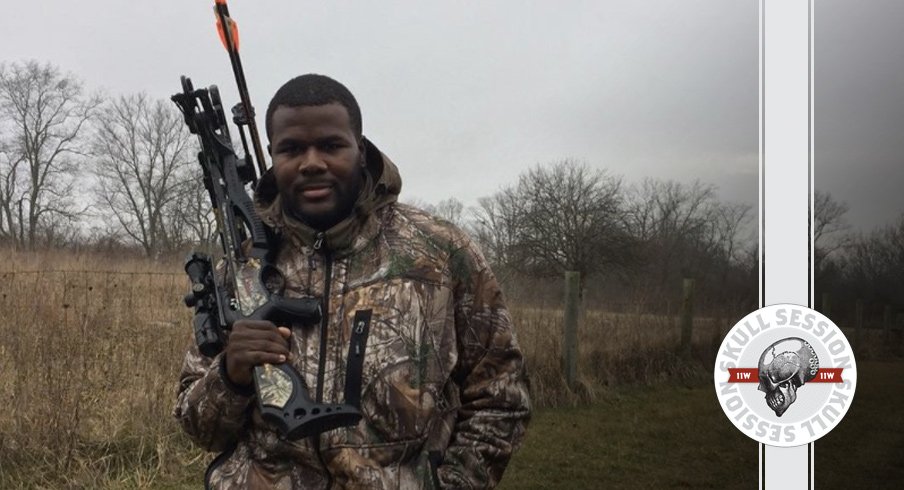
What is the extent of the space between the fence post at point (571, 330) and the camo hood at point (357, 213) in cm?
396

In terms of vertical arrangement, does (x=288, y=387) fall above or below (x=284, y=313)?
below

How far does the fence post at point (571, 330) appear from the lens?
550cm

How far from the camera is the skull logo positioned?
1.82 meters

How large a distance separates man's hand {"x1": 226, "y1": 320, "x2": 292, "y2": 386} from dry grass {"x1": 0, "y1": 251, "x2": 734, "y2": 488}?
1.76 m

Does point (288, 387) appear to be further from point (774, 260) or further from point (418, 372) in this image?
point (774, 260)

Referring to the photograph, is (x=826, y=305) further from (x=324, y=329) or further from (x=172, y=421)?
(x=172, y=421)

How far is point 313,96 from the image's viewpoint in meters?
1.50

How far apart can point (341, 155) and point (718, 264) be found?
1.64 m

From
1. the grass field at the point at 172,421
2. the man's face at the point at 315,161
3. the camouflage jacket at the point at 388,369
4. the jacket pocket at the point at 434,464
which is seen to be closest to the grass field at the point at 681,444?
the grass field at the point at 172,421

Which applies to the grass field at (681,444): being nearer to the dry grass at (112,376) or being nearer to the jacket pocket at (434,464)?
the dry grass at (112,376)

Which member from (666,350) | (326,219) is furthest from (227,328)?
(666,350)

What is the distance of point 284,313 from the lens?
4.71ft

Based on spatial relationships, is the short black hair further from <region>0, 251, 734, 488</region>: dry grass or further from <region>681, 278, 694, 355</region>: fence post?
<region>681, 278, 694, 355</region>: fence post

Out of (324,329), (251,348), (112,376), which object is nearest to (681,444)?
(324,329)
